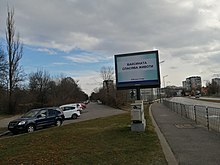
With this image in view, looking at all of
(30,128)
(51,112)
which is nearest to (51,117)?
(51,112)

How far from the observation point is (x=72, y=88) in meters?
84.6

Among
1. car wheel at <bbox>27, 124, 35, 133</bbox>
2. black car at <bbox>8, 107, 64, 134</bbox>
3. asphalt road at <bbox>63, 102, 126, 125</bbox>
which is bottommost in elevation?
asphalt road at <bbox>63, 102, 126, 125</bbox>

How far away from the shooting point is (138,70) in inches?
601

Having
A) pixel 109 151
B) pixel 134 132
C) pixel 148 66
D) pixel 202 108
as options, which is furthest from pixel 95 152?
pixel 202 108

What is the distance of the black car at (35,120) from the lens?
59.9ft

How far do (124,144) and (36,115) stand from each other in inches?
451

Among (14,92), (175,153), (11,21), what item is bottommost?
(175,153)

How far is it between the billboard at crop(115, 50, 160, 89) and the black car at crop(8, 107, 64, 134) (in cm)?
704

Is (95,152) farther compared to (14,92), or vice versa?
(14,92)

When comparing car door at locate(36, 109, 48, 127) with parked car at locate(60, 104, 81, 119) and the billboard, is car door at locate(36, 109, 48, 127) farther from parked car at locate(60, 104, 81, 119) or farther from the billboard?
parked car at locate(60, 104, 81, 119)

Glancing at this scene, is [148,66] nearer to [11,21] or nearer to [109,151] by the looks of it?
[109,151]

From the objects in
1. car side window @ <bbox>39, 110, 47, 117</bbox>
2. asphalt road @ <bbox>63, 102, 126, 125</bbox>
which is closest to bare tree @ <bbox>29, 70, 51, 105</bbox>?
asphalt road @ <bbox>63, 102, 126, 125</bbox>

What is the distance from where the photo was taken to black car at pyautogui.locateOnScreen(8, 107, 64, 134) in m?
18.2

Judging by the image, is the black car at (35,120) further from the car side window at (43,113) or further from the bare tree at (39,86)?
the bare tree at (39,86)
